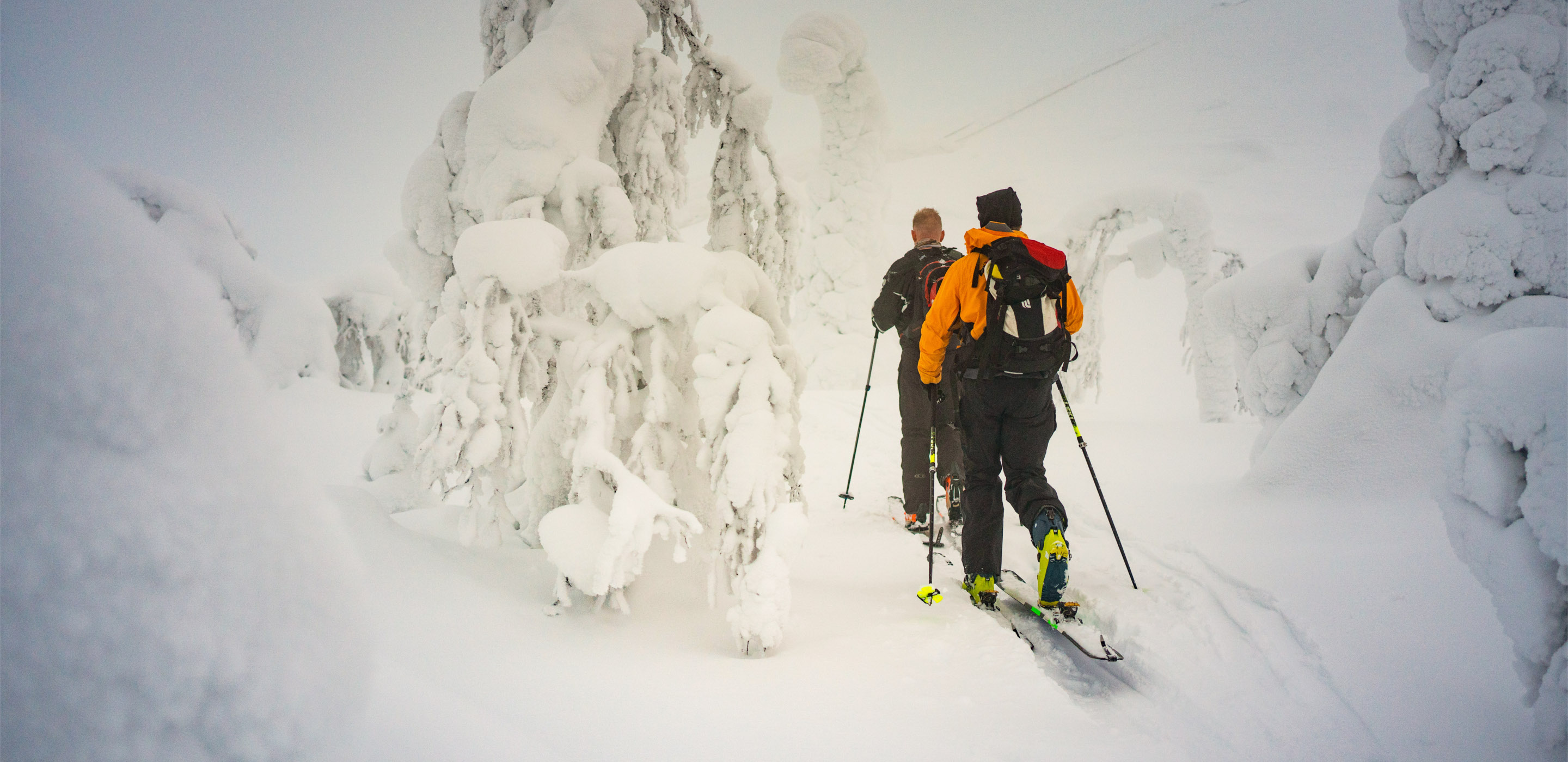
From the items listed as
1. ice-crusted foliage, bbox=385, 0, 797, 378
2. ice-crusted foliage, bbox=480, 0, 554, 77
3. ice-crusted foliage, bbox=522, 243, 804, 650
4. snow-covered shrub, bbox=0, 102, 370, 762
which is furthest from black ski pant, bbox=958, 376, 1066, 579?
ice-crusted foliage, bbox=480, 0, 554, 77

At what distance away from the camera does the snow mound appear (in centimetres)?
283

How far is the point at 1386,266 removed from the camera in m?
4.33

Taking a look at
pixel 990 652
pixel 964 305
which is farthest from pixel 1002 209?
→ pixel 990 652

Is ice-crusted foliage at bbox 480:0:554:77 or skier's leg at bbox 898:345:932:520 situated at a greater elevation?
ice-crusted foliage at bbox 480:0:554:77

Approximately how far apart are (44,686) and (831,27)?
43.6ft

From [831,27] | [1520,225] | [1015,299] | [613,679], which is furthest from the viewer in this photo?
→ [831,27]

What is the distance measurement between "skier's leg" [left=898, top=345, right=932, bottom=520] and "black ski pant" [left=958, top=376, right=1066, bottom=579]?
4.02 feet

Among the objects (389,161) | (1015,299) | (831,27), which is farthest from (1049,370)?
(831,27)

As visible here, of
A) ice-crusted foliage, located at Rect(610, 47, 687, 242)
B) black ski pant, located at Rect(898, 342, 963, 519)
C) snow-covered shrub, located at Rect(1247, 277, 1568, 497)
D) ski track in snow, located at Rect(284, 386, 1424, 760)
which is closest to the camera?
ski track in snow, located at Rect(284, 386, 1424, 760)

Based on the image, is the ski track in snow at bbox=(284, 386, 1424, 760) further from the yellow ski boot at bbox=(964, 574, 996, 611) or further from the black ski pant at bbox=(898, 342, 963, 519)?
the black ski pant at bbox=(898, 342, 963, 519)

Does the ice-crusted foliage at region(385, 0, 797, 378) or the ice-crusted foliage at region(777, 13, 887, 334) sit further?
the ice-crusted foliage at region(777, 13, 887, 334)

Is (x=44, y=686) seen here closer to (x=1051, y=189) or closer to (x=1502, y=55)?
(x=1502, y=55)

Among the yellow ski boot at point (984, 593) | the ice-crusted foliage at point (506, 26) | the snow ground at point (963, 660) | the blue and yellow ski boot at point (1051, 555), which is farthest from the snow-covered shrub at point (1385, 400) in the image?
the ice-crusted foliage at point (506, 26)

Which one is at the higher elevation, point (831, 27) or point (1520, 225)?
point (831, 27)
